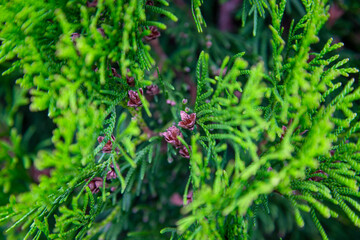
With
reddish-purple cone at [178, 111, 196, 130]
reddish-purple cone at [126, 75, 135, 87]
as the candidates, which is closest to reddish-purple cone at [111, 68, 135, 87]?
reddish-purple cone at [126, 75, 135, 87]

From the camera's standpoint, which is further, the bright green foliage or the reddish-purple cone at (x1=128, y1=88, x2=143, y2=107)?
the reddish-purple cone at (x1=128, y1=88, x2=143, y2=107)

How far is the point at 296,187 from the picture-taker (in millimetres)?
863

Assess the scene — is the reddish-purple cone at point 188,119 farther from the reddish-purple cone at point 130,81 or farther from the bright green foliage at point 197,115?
the reddish-purple cone at point 130,81

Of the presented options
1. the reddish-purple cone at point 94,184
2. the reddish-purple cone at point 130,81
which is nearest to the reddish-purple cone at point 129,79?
the reddish-purple cone at point 130,81

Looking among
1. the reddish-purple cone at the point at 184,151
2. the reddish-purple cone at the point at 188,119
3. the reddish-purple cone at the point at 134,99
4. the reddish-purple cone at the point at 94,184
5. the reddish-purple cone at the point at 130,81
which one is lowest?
the reddish-purple cone at the point at 94,184

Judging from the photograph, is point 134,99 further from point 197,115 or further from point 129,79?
point 197,115

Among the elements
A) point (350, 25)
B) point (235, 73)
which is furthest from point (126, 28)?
point (350, 25)

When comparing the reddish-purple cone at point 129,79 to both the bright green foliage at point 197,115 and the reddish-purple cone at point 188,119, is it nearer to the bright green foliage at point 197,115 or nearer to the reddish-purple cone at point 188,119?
the bright green foliage at point 197,115

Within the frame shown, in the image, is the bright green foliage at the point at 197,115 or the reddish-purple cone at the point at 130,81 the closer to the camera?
the bright green foliage at the point at 197,115

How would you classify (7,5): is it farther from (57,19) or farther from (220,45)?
(220,45)

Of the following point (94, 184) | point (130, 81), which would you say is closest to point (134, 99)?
point (130, 81)

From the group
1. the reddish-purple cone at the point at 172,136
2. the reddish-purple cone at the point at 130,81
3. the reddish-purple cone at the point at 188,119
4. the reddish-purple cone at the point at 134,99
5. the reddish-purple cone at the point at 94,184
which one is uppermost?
the reddish-purple cone at the point at 130,81

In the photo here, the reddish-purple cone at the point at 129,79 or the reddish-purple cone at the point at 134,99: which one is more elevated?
the reddish-purple cone at the point at 129,79

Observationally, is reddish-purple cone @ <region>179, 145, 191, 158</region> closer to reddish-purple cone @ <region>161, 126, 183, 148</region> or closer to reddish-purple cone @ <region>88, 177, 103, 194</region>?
reddish-purple cone @ <region>161, 126, 183, 148</region>
